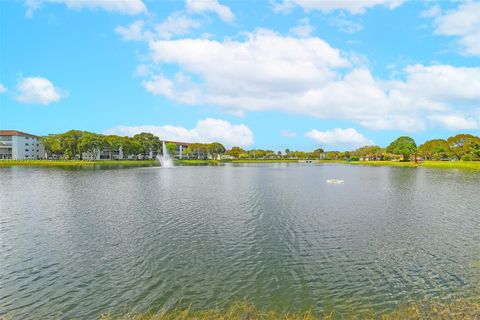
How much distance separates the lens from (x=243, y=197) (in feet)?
124

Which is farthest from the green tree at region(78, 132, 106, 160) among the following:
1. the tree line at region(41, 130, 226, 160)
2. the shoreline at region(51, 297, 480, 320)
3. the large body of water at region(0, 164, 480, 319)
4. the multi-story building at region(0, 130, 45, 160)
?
the shoreline at region(51, 297, 480, 320)

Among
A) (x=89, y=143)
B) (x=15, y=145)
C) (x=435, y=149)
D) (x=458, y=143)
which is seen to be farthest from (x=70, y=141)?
(x=458, y=143)

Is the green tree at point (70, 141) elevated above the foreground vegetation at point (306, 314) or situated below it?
above

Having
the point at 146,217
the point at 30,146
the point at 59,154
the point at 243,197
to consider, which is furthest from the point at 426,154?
the point at 30,146

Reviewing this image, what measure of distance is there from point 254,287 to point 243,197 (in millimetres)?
24880

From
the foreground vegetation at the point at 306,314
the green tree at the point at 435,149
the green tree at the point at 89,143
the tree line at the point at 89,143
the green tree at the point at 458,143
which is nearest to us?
the foreground vegetation at the point at 306,314

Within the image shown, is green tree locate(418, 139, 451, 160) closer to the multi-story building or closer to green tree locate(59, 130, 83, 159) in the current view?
green tree locate(59, 130, 83, 159)

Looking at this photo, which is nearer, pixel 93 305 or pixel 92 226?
pixel 93 305

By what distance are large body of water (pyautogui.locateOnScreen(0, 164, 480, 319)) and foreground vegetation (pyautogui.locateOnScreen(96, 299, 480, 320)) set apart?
468 mm

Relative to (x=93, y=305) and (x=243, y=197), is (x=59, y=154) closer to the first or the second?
(x=243, y=197)

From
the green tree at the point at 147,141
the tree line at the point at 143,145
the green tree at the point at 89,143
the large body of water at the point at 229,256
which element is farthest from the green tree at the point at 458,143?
the green tree at the point at 89,143

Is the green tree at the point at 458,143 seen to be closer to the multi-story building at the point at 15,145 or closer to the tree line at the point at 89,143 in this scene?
the tree line at the point at 89,143

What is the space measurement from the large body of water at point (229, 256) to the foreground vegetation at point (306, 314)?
47 cm

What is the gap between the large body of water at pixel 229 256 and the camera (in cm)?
1202
